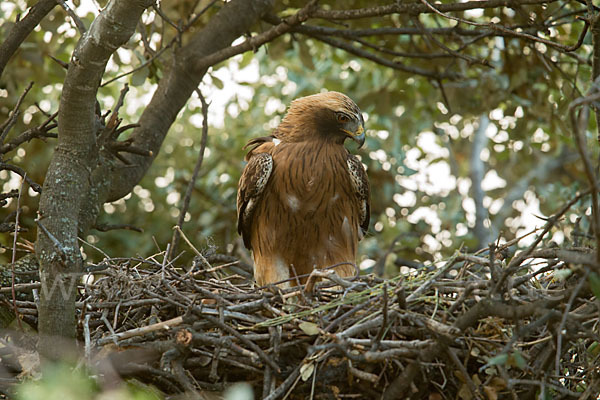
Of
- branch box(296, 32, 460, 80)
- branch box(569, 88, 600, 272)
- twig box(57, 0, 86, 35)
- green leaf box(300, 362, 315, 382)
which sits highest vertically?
branch box(296, 32, 460, 80)

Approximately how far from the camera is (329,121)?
521 centimetres

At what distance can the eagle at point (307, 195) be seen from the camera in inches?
196

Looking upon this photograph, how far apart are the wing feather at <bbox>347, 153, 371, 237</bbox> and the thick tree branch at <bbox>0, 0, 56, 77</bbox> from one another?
2.30 meters

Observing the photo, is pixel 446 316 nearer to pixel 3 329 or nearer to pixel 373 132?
pixel 3 329

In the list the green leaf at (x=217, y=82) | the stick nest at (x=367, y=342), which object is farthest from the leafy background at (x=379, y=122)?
the stick nest at (x=367, y=342)

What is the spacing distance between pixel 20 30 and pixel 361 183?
252 centimetres

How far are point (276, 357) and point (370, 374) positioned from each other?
1.46 ft

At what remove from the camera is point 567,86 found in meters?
5.11

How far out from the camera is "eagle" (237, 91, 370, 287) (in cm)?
497

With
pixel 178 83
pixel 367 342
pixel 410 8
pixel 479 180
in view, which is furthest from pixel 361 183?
pixel 479 180

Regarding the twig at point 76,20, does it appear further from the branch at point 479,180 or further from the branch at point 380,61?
the branch at point 479,180

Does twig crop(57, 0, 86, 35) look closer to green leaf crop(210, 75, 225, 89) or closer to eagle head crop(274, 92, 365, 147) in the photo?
eagle head crop(274, 92, 365, 147)

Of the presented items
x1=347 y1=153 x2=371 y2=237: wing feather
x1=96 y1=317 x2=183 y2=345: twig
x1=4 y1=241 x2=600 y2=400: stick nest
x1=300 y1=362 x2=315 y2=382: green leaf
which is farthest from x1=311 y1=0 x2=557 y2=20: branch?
x1=96 y1=317 x2=183 y2=345: twig

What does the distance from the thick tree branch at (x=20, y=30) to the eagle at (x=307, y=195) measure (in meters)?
1.72
